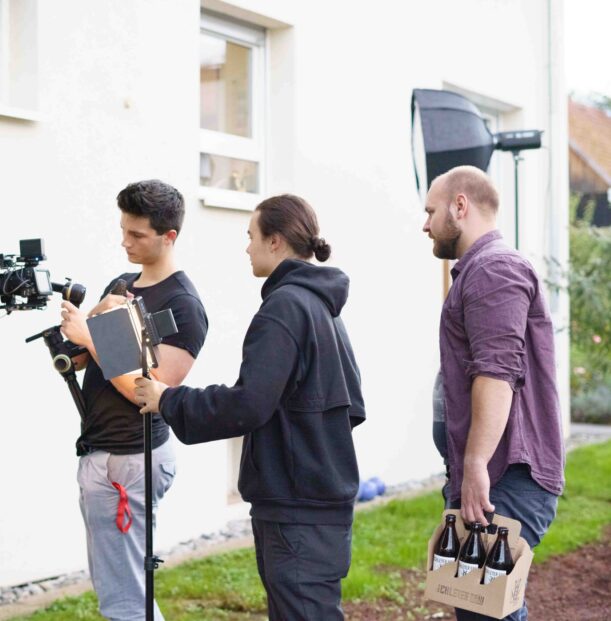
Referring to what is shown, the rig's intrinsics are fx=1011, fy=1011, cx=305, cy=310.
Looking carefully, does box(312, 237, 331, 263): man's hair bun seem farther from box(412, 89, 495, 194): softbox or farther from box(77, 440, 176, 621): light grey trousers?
box(412, 89, 495, 194): softbox

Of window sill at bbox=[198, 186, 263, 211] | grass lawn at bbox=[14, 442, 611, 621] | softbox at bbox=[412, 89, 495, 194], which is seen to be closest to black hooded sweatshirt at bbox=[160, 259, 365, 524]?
grass lawn at bbox=[14, 442, 611, 621]

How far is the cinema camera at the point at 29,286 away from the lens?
320 cm

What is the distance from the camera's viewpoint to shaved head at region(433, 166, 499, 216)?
324cm

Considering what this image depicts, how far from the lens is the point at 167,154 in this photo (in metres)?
6.14

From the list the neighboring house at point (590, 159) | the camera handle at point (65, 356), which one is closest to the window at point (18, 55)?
the camera handle at point (65, 356)

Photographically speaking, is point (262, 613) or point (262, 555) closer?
point (262, 555)

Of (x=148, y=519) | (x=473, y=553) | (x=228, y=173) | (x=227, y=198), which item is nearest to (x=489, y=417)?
(x=473, y=553)

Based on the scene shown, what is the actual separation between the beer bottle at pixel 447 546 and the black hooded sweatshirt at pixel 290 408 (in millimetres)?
291

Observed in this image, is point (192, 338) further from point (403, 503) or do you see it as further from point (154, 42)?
point (403, 503)

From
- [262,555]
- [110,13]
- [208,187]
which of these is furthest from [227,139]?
[262,555]

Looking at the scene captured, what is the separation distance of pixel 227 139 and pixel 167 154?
903 millimetres

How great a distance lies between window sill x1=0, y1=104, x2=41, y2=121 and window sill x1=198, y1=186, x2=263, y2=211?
1.43 m

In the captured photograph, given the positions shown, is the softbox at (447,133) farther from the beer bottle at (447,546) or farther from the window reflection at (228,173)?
the beer bottle at (447,546)

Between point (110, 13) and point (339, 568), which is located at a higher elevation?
point (110, 13)
